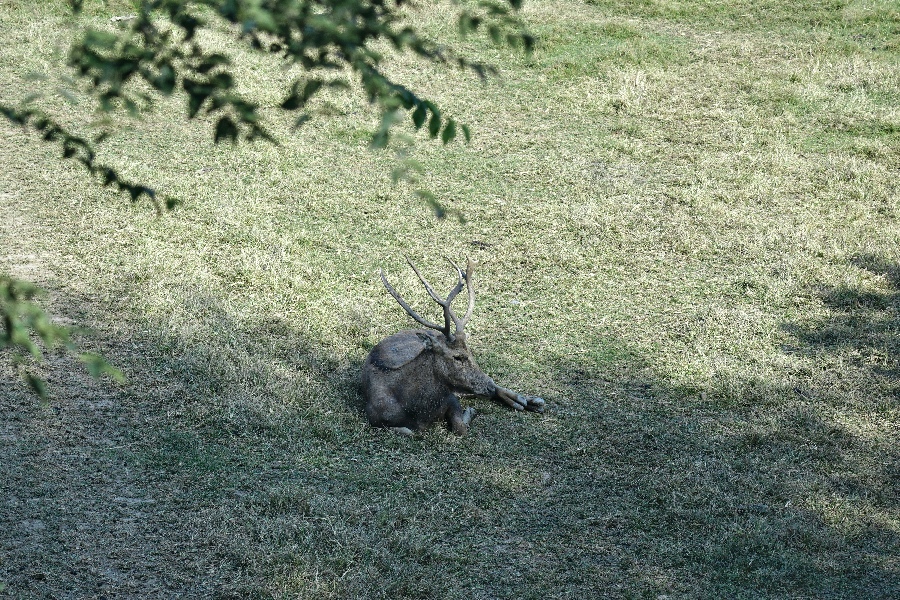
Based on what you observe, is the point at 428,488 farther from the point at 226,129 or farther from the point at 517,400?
the point at 226,129

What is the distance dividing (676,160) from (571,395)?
508 cm

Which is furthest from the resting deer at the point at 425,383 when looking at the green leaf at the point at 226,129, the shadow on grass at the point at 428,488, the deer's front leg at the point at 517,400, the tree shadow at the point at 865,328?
the green leaf at the point at 226,129

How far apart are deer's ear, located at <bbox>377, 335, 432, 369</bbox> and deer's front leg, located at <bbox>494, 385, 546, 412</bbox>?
2.06 feet

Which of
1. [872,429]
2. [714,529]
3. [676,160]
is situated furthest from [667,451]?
[676,160]

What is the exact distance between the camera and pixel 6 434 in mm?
6156

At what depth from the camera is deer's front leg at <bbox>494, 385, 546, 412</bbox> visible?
6.76m

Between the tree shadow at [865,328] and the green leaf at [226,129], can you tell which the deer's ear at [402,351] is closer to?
the tree shadow at [865,328]

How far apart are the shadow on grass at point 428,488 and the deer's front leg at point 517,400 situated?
81mm

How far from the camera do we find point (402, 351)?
6.66 metres

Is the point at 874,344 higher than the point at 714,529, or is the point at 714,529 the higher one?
the point at 874,344

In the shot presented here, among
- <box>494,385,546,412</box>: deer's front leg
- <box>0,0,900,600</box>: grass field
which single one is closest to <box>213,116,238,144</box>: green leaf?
<box>0,0,900,600</box>: grass field

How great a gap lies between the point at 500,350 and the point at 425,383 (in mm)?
1184

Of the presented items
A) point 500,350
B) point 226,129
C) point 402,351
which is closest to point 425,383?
point 402,351

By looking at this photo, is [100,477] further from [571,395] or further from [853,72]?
[853,72]
